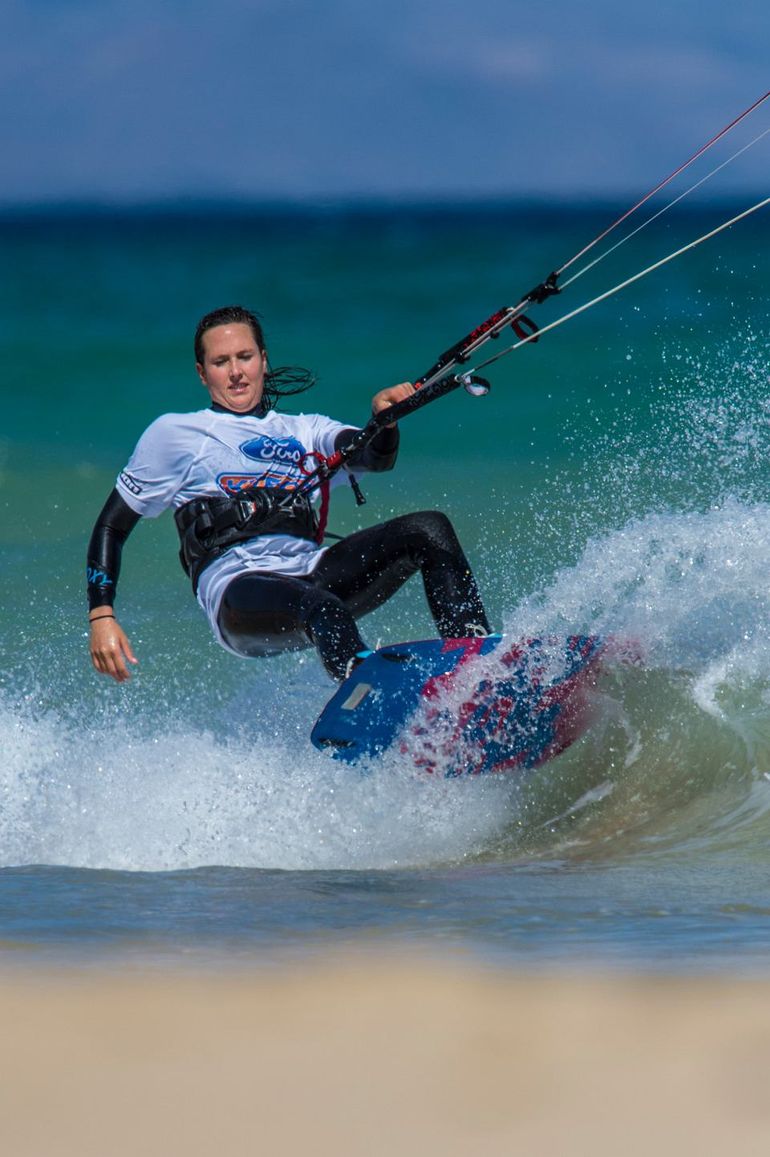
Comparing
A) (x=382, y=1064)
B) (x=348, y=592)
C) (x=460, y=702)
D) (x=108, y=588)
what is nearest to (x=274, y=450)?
(x=348, y=592)

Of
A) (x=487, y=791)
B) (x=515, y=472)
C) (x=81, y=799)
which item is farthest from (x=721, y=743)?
(x=515, y=472)

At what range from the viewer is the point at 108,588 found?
14.9 ft

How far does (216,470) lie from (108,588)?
529 mm

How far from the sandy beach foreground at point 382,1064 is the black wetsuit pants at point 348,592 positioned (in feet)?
5.77

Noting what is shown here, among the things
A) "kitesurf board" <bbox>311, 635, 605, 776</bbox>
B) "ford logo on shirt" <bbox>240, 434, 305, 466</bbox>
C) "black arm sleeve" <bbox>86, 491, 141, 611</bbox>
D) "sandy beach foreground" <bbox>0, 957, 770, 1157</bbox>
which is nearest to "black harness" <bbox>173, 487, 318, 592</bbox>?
"ford logo on shirt" <bbox>240, 434, 305, 466</bbox>

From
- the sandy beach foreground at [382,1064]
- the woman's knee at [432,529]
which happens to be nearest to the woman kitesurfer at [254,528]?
the woman's knee at [432,529]

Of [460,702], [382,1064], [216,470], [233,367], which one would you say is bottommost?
[382,1064]

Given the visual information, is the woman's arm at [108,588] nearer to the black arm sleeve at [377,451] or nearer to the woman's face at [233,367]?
the woman's face at [233,367]

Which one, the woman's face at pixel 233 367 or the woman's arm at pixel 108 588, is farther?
the woman's face at pixel 233 367

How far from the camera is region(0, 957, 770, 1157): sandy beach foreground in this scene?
1.82 meters

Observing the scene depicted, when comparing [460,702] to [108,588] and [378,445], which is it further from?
[108,588]

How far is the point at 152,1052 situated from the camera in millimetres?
2055

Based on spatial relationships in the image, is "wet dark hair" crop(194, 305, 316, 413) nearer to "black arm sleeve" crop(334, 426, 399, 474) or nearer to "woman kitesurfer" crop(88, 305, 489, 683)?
"woman kitesurfer" crop(88, 305, 489, 683)

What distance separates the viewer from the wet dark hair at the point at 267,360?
472cm
